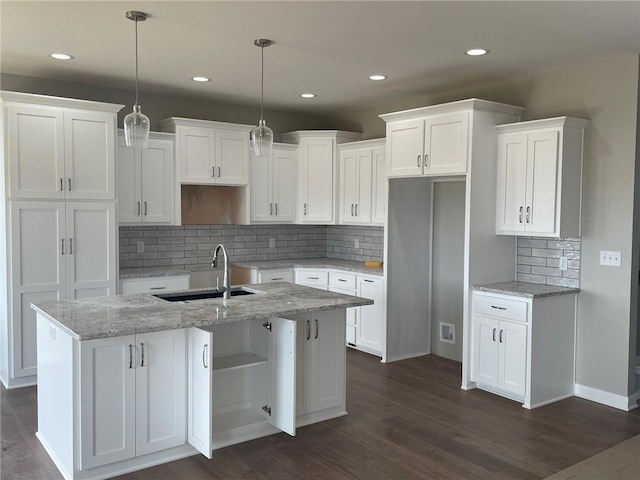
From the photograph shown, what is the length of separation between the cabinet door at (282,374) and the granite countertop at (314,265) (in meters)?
2.17

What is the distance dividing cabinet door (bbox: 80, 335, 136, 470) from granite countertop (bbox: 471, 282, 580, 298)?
2827 millimetres

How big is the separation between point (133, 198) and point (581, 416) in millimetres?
4250

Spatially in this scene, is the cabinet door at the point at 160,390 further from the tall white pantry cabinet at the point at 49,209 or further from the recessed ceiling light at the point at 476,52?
the recessed ceiling light at the point at 476,52

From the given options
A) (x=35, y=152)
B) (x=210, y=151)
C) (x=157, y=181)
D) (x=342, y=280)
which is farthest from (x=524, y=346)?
(x=35, y=152)

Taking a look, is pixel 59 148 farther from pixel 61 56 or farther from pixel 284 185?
pixel 284 185

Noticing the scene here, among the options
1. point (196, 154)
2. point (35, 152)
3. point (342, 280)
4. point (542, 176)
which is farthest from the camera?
point (342, 280)

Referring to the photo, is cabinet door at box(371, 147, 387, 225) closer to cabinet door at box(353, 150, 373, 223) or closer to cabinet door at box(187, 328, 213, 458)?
cabinet door at box(353, 150, 373, 223)

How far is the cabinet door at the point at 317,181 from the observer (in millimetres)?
6418

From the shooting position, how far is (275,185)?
6.39 m

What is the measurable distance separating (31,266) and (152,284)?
108cm

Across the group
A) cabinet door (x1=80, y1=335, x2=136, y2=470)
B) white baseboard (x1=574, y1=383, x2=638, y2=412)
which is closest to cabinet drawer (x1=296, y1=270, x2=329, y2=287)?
white baseboard (x1=574, y1=383, x2=638, y2=412)

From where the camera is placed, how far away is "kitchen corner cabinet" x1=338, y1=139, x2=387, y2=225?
590 centimetres

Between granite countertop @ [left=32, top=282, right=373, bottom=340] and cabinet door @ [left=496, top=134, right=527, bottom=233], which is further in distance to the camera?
cabinet door @ [left=496, top=134, right=527, bottom=233]

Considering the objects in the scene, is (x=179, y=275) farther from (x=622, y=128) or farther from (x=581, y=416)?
(x=622, y=128)
